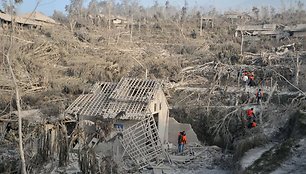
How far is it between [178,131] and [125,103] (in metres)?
3.67

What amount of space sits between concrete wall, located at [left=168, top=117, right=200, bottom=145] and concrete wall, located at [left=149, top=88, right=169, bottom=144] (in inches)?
13.8

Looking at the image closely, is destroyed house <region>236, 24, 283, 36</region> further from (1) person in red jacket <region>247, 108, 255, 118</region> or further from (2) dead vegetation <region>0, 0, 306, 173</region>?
(1) person in red jacket <region>247, 108, 255, 118</region>

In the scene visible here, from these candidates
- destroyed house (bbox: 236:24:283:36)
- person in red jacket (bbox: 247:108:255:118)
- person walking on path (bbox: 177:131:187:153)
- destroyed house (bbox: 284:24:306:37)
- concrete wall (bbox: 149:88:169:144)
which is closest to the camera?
person walking on path (bbox: 177:131:187:153)

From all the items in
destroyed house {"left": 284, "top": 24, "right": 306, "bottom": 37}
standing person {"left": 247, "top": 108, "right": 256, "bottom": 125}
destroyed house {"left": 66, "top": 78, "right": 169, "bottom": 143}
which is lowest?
standing person {"left": 247, "top": 108, "right": 256, "bottom": 125}

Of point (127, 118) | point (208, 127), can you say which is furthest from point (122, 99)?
point (208, 127)

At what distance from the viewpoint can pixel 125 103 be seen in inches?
680

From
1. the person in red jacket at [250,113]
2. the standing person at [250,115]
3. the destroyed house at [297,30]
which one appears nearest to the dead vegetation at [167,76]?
the standing person at [250,115]

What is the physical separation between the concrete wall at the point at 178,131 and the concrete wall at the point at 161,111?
1.15ft

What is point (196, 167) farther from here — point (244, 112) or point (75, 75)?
point (75, 75)

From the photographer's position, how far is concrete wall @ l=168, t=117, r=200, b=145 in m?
19.2

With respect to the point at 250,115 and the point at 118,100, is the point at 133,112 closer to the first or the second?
the point at 118,100

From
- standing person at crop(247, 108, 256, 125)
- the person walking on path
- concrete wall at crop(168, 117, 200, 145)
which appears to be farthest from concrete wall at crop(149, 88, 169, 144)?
standing person at crop(247, 108, 256, 125)

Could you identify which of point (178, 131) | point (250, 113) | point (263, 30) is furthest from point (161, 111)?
point (263, 30)

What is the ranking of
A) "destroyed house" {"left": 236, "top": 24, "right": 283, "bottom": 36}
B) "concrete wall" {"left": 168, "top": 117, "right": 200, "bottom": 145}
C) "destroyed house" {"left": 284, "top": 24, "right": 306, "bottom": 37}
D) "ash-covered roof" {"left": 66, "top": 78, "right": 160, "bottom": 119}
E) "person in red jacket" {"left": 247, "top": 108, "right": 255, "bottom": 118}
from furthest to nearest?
"destroyed house" {"left": 236, "top": 24, "right": 283, "bottom": 36} → "destroyed house" {"left": 284, "top": 24, "right": 306, "bottom": 37} → "concrete wall" {"left": 168, "top": 117, "right": 200, "bottom": 145} → "person in red jacket" {"left": 247, "top": 108, "right": 255, "bottom": 118} → "ash-covered roof" {"left": 66, "top": 78, "right": 160, "bottom": 119}
